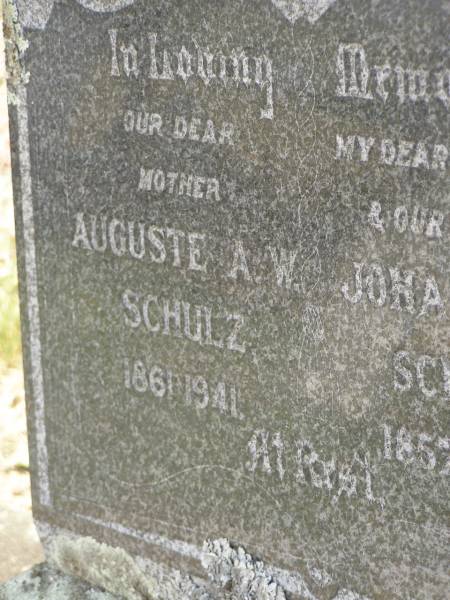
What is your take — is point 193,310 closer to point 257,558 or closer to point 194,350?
point 194,350

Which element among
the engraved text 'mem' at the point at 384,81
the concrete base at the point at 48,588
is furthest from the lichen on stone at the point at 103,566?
the engraved text 'mem' at the point at 384,81

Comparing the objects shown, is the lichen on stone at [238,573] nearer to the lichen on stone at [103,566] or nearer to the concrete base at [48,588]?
the lichen on stone at [103,566]

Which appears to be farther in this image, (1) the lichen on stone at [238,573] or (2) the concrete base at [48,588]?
(2) the concrete base at [48,588]

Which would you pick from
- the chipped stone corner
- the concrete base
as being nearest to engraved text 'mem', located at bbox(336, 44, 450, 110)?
the chipped stone corner

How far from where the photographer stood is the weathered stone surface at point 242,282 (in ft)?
6.68

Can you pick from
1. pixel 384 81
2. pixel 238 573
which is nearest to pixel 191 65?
pixel 384 81

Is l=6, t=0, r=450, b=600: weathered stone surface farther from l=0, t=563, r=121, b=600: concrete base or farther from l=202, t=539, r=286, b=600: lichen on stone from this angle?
l=0, t=563, r=121, b=600: concrete base

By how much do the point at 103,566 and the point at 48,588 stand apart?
0.14m

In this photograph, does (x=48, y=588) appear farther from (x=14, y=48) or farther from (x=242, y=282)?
(x=14, y=48)

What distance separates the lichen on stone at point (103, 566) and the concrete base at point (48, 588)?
0.06 feet

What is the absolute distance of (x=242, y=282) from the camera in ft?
7.50

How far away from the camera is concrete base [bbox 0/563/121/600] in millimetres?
2705

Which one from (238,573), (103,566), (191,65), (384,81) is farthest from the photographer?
(103,566)

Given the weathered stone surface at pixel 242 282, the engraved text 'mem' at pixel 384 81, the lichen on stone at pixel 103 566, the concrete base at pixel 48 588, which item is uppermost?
the engraved text 'mem' at pixel 384 81
